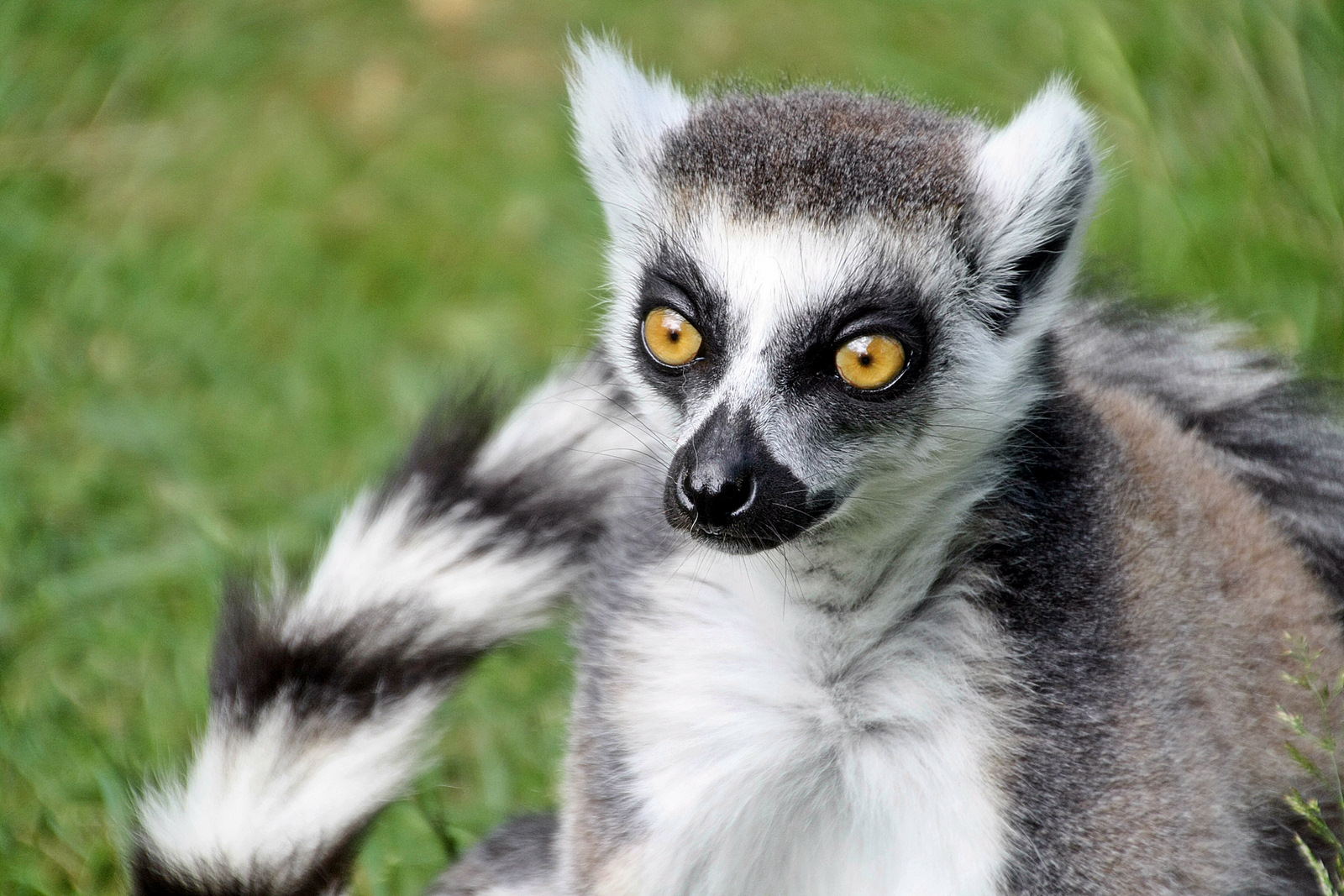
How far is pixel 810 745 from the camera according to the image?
2053 millimetres

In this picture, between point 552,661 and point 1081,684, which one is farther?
point 552,661

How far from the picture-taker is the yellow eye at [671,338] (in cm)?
205

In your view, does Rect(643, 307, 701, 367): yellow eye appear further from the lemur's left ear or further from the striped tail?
the lemur's left ear

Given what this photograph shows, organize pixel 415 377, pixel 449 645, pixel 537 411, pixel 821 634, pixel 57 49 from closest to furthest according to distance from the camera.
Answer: pixel 821 634
pixel 449 645
pixel 537 411
pixel 415 377
pixel 57 49

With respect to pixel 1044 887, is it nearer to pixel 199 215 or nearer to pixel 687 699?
pixel 687 699

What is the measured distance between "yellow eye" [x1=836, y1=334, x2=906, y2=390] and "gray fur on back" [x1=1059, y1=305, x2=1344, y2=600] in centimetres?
72

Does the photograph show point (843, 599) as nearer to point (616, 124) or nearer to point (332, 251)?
point (616, 124)

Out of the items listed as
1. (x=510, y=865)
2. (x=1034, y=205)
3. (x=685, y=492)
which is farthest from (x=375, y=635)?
(x=1034, y=205)

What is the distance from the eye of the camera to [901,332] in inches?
78.7

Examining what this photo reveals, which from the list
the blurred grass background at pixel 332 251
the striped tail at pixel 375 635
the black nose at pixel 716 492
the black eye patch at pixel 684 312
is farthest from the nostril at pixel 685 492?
the blurred grass background at pixel 332 251

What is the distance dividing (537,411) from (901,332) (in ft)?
2.78

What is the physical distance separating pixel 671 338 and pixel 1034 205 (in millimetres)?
580

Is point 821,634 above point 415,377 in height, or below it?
above

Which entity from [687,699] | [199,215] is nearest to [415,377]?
[199,215]
